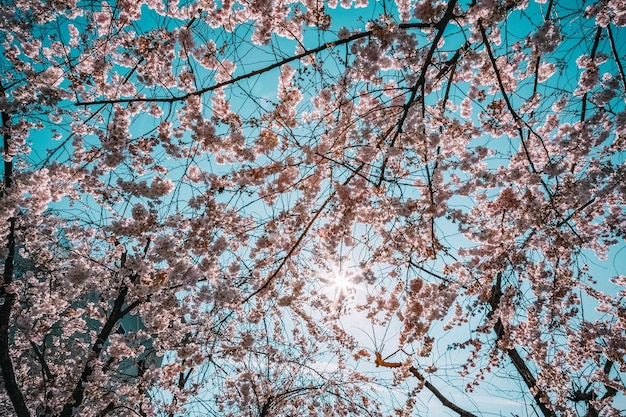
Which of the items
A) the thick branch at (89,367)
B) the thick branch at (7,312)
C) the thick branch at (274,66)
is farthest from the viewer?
the thick branch at (89,367)

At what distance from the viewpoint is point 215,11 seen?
421 cm

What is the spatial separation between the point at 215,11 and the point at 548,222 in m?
5.13

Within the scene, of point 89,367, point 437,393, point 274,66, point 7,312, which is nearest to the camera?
point 274,66

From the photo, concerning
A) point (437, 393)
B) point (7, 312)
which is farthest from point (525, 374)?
point (7, 312)

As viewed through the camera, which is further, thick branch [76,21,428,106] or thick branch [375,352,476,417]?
thick branch [375,352,476,417]

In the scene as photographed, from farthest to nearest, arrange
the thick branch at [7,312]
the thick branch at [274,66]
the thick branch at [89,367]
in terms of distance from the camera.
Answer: the thick branch at [89,367], the thick branch at [7,312], the thick branch at [274,66]

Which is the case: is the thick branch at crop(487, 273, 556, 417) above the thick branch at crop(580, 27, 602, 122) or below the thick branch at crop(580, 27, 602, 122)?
below

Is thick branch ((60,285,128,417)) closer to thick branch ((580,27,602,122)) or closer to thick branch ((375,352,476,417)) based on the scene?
thick branch ((375,352,476,417))

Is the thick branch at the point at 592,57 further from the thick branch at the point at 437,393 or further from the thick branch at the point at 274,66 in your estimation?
the thick branch at the point at 437,393

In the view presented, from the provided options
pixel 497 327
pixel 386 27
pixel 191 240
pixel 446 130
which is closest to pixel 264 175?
pixel 191 240

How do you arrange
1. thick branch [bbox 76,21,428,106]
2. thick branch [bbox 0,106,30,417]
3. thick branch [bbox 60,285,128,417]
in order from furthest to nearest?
thick branch [bbox 60,285,128,417] → thick branch [bbox 0,106,30,417] → thick branch [bbox 76,21,428,106]

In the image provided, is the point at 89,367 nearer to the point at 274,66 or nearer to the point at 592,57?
the point at 274,66

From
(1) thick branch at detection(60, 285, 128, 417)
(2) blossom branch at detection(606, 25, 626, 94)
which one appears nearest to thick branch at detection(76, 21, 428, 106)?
(2) blossom branch at detection(606, 25, 626, 94)

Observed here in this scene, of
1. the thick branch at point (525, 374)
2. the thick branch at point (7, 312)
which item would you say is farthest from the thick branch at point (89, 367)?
the thick branch at point (525, 374)
